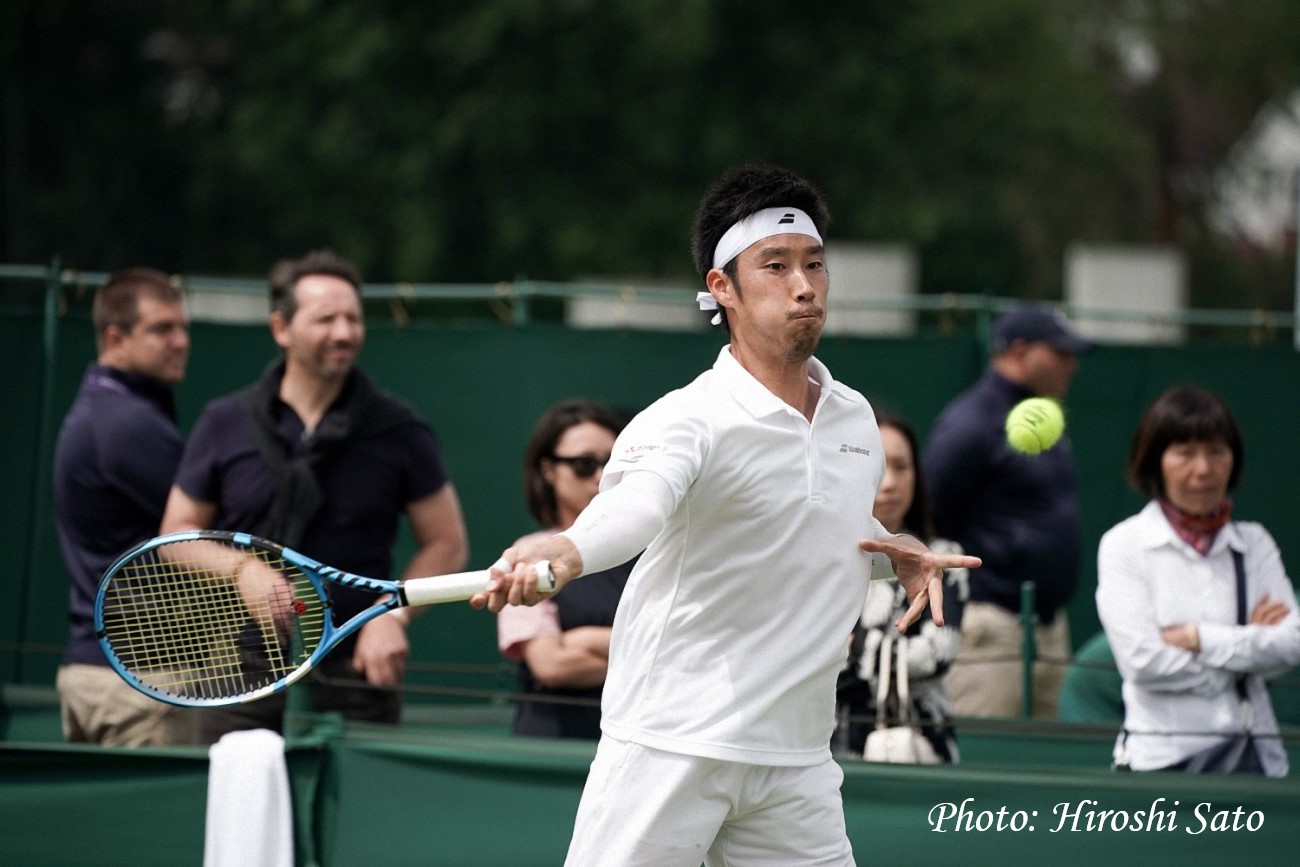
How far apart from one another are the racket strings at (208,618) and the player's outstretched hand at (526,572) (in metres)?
1.29

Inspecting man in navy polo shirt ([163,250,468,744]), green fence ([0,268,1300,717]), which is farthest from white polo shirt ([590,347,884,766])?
green fence ([0,268,1300,717])

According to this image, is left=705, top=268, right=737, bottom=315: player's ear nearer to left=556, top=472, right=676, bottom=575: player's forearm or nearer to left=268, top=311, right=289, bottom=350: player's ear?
left=556, top=472, right=676, bottom=575: player's forearm

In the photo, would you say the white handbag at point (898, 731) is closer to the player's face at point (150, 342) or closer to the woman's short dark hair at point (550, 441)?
the woman's short dark hair at point (550, 441)

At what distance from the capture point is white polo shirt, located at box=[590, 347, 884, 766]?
11.7 feet

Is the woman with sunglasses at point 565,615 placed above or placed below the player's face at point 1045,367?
below

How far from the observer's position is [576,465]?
18.2 feet

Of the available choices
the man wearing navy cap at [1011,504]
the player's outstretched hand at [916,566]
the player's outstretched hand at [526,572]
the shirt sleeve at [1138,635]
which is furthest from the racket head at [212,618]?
the man wearing navy cap at [1011,504]

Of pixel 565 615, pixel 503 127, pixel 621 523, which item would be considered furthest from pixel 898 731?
pixel 503 127

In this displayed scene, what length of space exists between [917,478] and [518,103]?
65.7 feet

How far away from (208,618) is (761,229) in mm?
1955

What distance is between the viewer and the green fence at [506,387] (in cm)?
770

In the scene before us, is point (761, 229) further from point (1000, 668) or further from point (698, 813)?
point (1000, 668)

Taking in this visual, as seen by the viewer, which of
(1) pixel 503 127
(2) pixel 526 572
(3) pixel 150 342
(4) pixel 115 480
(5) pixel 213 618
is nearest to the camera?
(2) pixel 526 572

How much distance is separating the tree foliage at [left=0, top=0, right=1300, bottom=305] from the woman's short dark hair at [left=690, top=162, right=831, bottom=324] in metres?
20.7
